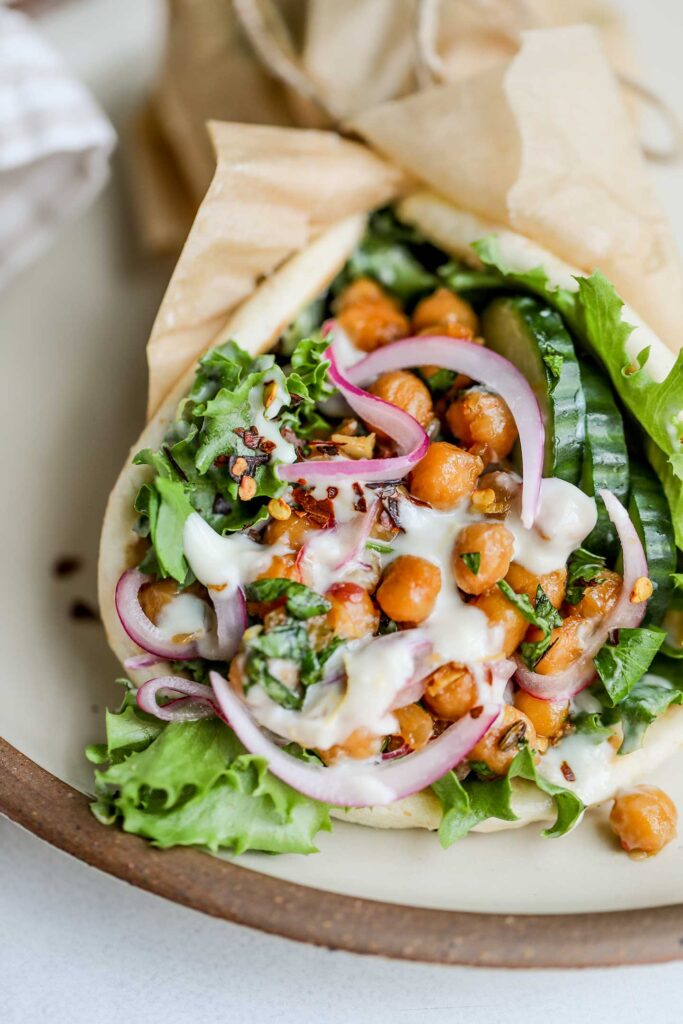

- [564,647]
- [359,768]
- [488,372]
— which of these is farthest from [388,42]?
[359,768]

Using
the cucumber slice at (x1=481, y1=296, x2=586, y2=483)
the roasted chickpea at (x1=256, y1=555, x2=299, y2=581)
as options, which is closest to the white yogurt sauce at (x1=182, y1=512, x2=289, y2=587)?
the roasted chickpea at (x1=256, y1=555, x2=299, y2=581)

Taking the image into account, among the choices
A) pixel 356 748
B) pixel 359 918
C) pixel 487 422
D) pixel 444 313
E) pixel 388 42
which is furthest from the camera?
pixel 388 42

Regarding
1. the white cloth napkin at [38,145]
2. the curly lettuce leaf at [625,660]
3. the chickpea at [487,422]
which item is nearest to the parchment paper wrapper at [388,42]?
the white cloth napkin at [38,145]

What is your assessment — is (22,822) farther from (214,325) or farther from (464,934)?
(214,325)

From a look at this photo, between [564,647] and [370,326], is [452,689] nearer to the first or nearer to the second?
[564,647]

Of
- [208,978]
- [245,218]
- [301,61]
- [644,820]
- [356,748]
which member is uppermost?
[301,61]

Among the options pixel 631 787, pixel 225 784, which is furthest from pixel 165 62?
pixel 631 787
